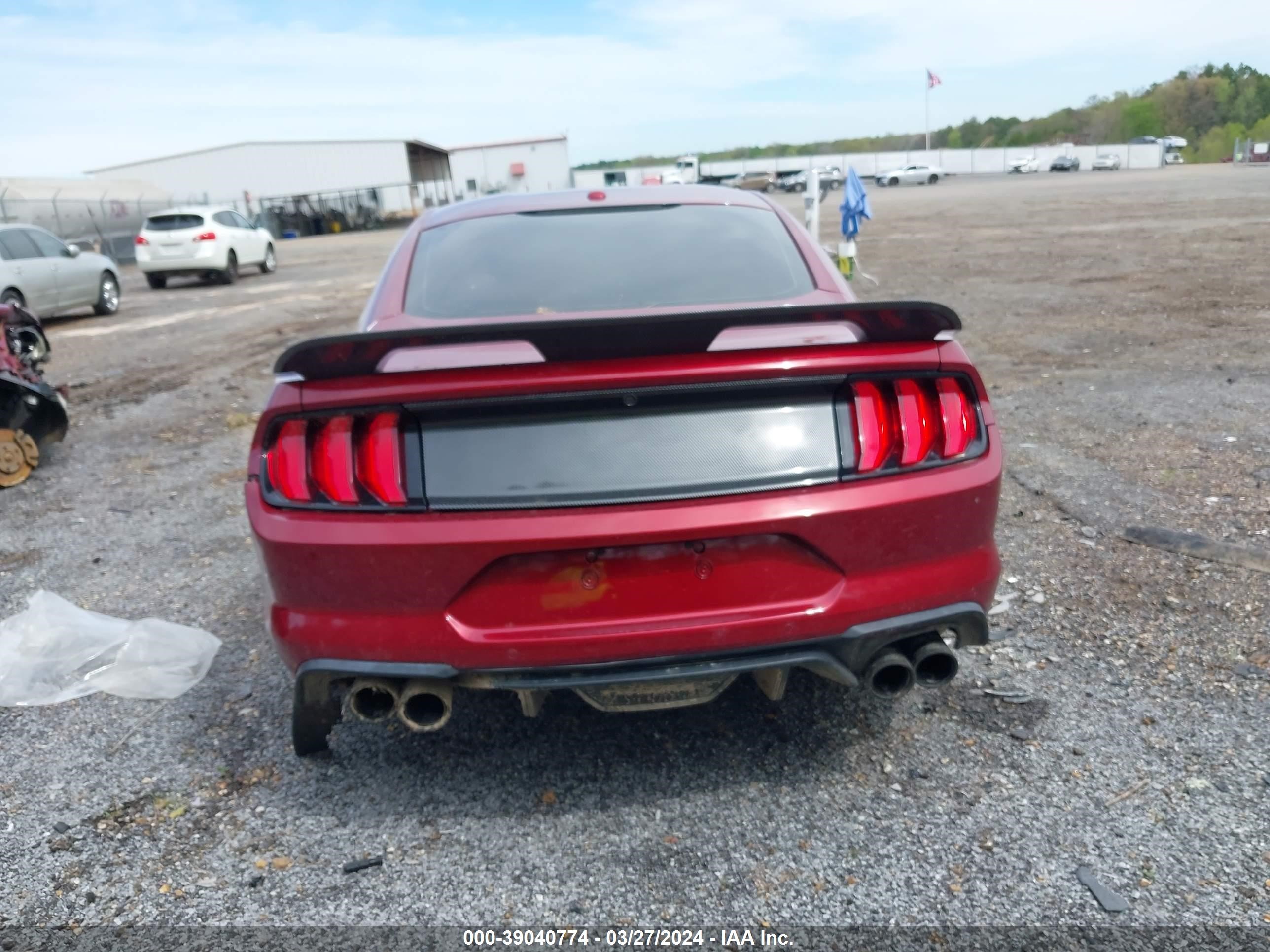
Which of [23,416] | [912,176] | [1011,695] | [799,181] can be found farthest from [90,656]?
[912,176]

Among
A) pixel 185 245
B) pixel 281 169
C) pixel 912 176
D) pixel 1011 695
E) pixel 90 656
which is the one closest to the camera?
pixel 1011 695

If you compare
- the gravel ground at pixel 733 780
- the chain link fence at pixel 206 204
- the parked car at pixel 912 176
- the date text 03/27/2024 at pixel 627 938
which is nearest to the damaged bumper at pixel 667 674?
the gravel ground at pixel 733 780

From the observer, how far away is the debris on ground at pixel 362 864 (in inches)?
97.7

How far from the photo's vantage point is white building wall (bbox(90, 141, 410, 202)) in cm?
5538

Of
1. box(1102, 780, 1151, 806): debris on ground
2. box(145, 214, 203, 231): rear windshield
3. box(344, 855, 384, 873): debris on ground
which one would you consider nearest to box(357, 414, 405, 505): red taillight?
box(344, 855, 384, 873): debris on ground

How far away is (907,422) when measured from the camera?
2439 mm

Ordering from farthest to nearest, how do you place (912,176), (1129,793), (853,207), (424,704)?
(912,176)
(853,207)
(1129,793)
(424,704)

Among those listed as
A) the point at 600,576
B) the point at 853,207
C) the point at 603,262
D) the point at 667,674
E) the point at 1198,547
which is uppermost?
the point at 853,207

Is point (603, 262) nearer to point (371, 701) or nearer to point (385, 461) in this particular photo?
point (385, 461)

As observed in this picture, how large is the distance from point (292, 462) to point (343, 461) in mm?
148

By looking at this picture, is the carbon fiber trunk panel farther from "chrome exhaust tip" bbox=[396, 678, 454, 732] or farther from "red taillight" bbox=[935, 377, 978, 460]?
"chrome exhaust tip" bbox=[396, 678, 454, 732]

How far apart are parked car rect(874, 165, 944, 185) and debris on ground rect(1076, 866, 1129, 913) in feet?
252

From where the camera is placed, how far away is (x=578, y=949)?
220 centimetres

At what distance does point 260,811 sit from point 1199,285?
42.4 ft
